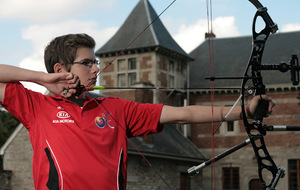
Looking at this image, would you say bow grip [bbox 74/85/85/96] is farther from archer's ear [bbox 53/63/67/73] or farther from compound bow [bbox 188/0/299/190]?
compound bow [bbox 188/0/299/190]

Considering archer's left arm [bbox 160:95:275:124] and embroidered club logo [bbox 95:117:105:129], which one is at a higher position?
archer's left arm [bbox 160:95:275:124]

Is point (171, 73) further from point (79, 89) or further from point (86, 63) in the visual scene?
point (79, 89)

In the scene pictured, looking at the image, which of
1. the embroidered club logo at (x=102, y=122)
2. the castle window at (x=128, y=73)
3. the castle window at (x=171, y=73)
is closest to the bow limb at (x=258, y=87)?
the embroidered club logo at (x=102, y=122)

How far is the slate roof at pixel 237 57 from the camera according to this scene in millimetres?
25047

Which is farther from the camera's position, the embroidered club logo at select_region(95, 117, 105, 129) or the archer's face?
the archer's face

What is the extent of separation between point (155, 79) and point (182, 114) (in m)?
22.1

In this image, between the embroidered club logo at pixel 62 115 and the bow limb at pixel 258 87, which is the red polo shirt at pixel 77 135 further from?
the bow limb at pixel 258 87

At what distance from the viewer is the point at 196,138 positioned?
2572 centimetres

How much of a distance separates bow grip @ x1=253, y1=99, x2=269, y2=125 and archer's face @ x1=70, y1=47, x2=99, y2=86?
94cm

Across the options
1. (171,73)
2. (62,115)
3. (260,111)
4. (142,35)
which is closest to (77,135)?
(62,115)

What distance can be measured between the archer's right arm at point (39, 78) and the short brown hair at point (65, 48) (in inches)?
7.6

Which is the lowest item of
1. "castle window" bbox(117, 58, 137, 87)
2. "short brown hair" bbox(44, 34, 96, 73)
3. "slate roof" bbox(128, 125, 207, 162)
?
"slate roof" bbox(128, 125, 207, 162)

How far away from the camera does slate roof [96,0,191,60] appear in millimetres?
24750

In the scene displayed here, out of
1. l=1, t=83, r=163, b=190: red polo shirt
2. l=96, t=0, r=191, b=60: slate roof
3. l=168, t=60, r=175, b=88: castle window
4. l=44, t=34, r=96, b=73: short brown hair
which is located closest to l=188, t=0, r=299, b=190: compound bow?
l=1, t=83, r=163, b=190: red polo shirt
